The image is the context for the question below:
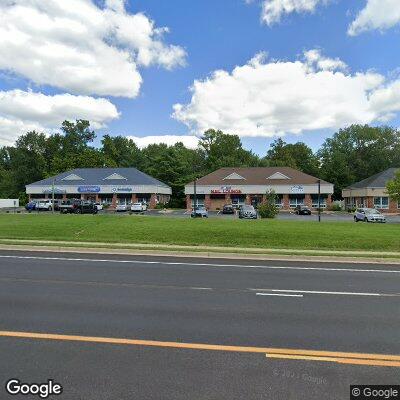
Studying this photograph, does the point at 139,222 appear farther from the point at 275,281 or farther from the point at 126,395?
the point at 126,395

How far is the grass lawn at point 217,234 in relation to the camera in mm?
18719

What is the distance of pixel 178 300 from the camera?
27.2 ft

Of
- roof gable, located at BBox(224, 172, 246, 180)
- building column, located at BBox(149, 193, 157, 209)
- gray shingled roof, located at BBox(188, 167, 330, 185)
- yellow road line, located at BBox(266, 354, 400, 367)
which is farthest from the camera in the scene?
building column, located at BBox(149, 193, 157, 209)

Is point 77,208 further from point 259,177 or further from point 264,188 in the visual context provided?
point 259,177

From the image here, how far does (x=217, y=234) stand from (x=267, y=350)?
15.3 meters

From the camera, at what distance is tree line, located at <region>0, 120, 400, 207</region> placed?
81.0m

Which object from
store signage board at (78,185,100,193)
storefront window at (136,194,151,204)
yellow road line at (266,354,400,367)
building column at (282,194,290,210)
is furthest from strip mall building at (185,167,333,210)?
yellow road line at (266,354,400,367)

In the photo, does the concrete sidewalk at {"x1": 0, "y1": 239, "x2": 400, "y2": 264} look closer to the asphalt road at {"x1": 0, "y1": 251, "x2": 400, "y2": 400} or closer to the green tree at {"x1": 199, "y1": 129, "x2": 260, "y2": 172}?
the asphalt road at {"x1": 0, "y1": 251, "x2": 400, "y2": 400}

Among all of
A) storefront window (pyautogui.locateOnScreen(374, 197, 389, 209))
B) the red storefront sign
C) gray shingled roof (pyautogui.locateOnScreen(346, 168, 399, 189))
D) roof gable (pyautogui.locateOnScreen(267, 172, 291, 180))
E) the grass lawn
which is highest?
roof gable (pyautogui.locateOnScreen(267, 172, 291, 180))

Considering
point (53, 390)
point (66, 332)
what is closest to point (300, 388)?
point (53, 390)

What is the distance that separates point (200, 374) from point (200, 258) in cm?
1045

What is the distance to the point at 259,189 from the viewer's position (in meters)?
61.4

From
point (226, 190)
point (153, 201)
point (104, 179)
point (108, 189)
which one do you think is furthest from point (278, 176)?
point (104, 179)

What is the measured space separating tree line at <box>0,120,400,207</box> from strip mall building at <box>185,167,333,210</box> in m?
11.5
